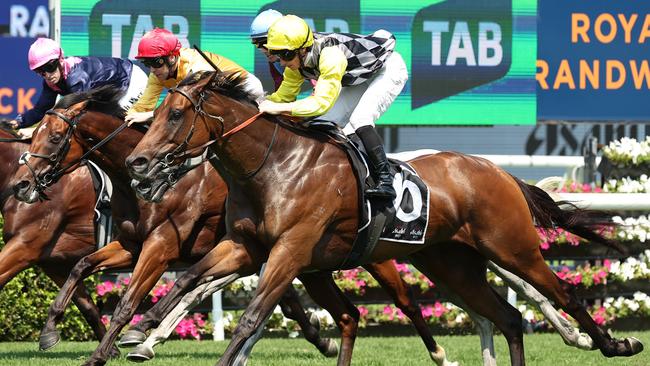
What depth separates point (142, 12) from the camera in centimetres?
979

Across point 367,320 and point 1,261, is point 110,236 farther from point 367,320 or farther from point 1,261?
point 367,320

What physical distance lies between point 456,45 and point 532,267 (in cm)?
442

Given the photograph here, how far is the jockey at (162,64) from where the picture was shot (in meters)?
6.08

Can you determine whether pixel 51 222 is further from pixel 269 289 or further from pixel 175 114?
pixel 269 289

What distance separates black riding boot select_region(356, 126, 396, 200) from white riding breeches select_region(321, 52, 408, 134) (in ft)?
0.61

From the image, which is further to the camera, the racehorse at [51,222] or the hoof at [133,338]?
the racehorse at [51,222]

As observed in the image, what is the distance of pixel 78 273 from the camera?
6473mm

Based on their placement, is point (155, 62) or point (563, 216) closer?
point (155, 62)

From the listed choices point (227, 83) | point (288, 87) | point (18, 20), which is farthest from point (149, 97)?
point (18, 20)

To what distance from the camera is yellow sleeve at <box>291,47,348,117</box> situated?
535 centimetres

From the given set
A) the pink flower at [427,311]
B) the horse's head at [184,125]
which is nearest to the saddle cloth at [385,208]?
the horse's head at [184,125]

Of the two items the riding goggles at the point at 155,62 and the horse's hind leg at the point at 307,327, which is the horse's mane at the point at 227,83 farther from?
the horse's hind leg at the point at 307,327

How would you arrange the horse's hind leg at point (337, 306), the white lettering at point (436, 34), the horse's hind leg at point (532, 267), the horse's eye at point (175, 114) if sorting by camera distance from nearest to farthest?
the horse's eye at point (175, 114), the horse's hind leg at point (532, 267), the horse's hind leg at point (337, 306), the white lettering at point (436, 34)

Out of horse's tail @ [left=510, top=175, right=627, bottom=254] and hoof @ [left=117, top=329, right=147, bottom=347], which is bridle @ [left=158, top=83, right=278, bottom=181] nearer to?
hoof @ [left=117, top=329, right=147, bottom=347]
